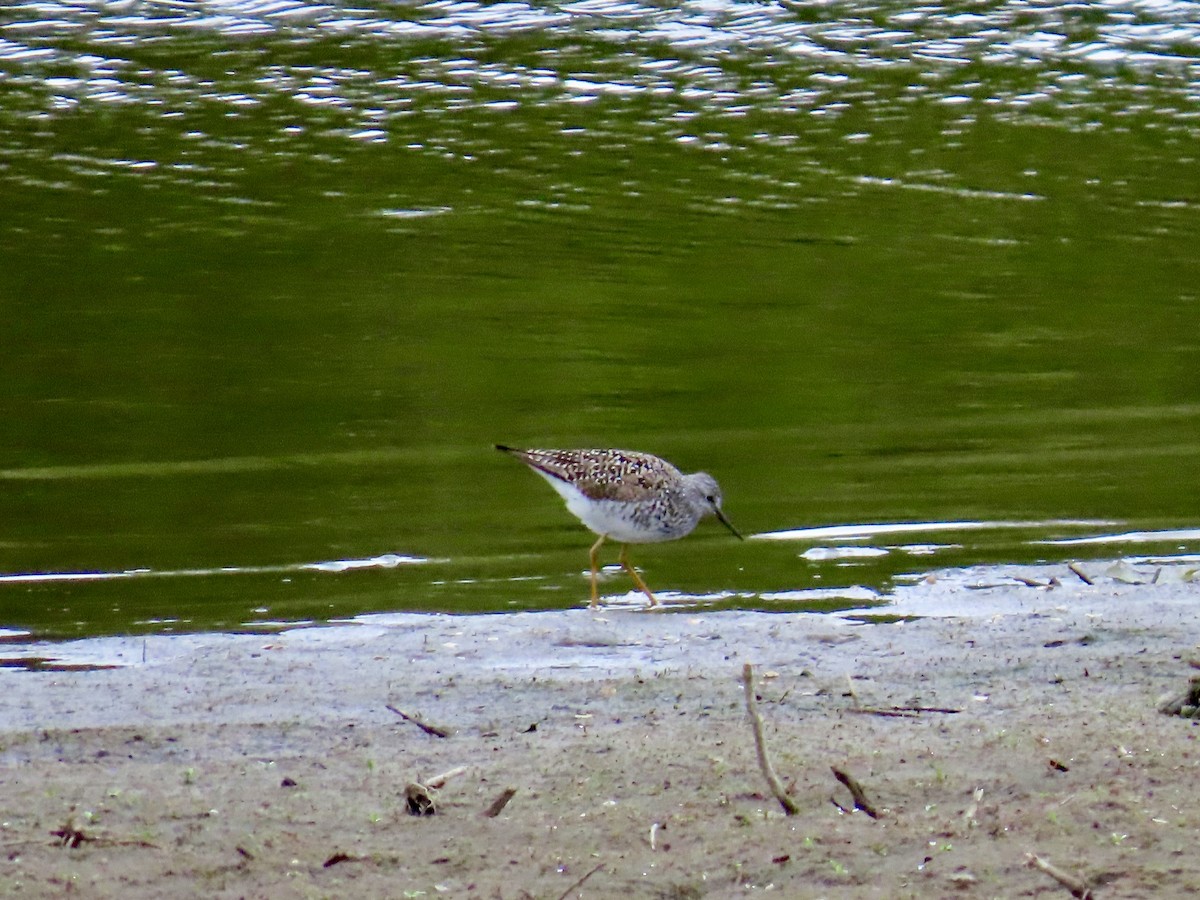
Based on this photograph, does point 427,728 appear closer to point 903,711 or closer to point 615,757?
point 615,757

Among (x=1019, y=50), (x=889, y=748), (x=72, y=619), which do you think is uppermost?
(x=889, y=748)

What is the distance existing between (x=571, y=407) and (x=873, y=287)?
4925mm

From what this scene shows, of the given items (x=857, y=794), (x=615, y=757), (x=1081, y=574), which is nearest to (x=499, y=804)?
(x=615, y=757)

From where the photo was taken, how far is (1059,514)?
1089 centimetres

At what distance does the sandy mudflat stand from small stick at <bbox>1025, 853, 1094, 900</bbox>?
0.09m

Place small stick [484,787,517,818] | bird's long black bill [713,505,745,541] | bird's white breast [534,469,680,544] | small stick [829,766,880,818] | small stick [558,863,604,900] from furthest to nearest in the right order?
bird's long black bill [713,505,745,541] → bird's white breast [534,469,680,544] → small stick [484,787,517,818] → small stick [829,766,880,818] → small stick [558,863,604,900]

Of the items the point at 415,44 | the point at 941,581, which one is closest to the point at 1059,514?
the point at 941,581

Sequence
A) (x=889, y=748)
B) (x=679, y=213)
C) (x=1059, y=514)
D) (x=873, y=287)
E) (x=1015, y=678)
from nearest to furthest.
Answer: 1. (x=889, y=748)
2. (x=1015, y=678)
3. (x=1059, y=514)
4. (x=873, y=287)
5. (x=679, y=213)

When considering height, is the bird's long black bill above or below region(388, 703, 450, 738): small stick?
below

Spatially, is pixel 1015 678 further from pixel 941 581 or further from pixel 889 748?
pixel 941 581

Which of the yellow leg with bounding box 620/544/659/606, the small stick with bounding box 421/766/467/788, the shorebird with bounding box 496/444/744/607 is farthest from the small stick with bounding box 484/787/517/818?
the shorebird with bounding box 496/444/744/607

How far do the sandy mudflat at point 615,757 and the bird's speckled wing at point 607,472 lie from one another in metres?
0.95

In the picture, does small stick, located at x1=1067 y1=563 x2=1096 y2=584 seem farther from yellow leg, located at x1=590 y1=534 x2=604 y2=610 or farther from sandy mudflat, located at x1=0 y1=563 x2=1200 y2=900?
yellow leg, located at x1=590 y1=534 x2=604 y2=610

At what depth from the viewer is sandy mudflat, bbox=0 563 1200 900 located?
5.14 meters
